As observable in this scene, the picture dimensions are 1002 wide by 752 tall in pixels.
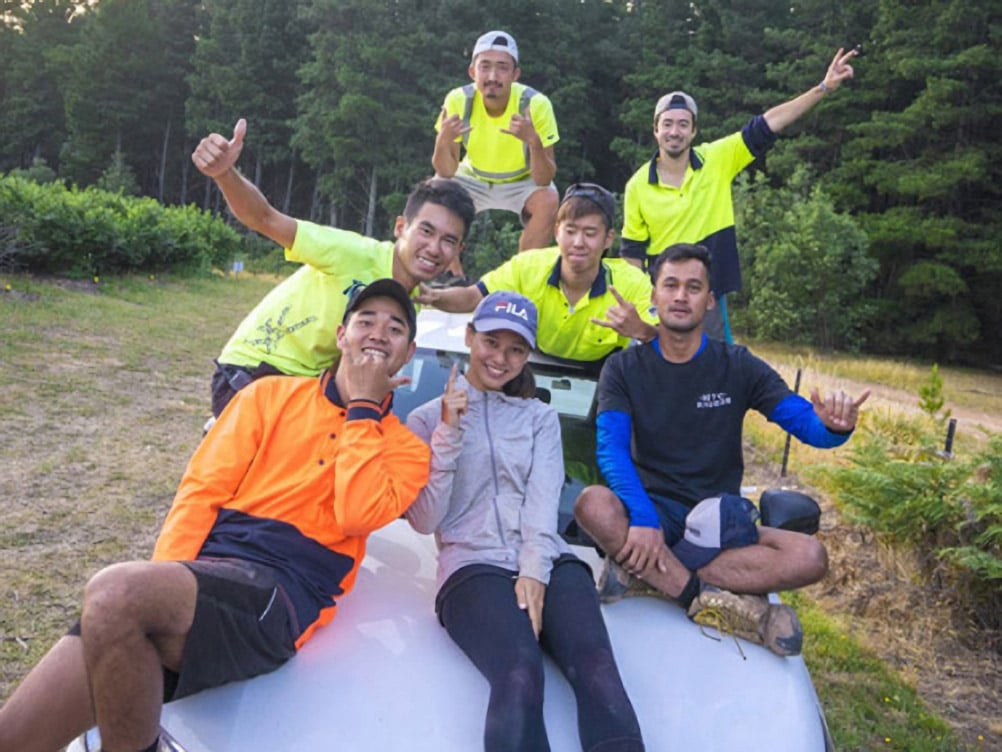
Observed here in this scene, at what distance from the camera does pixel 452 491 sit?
2.60 meters

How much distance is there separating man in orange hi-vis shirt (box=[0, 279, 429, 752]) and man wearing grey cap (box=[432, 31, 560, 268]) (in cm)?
244

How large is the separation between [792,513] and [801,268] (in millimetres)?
20652

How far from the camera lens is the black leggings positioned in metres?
1.82

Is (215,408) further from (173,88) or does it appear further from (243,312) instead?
(173,88)

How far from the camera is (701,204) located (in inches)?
184

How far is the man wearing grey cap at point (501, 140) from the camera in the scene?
15.0 feet

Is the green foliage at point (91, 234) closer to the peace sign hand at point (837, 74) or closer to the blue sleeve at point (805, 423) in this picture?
the peace sign hand at point (837, 74)

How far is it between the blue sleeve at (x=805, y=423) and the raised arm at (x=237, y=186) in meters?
2.01

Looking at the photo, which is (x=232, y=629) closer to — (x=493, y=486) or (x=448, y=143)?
(x=493, y=486)

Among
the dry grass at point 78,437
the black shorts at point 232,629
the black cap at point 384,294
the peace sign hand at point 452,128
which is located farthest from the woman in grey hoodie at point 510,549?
the peace sign hand at point 452,128

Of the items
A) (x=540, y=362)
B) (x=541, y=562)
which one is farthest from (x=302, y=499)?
(x=540, y=362)

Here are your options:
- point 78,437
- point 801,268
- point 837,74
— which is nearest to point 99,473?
point 78,437

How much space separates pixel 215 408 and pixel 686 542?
190cm

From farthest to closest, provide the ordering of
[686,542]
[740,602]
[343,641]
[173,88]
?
[173,88], [686,542], [740,602], [343,641]
